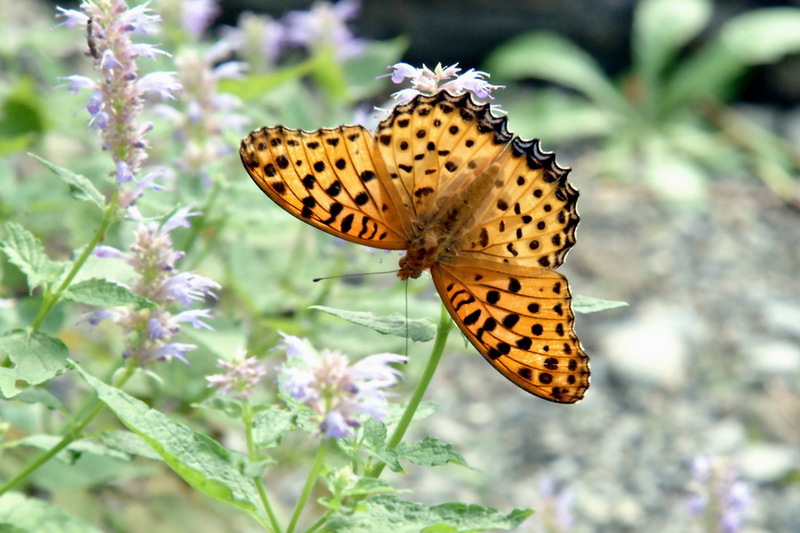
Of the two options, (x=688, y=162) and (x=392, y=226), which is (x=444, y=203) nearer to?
(x=392, y=226)

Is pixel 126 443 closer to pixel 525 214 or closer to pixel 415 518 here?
pixel 415 518

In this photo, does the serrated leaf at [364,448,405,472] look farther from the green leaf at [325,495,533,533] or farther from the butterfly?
the butterfly

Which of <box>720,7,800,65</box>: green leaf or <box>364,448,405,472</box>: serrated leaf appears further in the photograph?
<box>720,7,800,65</box>: green leaf

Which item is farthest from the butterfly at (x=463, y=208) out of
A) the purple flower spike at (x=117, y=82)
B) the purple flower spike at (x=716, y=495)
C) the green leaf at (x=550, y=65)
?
the green leaf at (x=550, y=65)

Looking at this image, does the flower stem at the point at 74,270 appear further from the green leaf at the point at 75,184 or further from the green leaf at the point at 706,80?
the green leaf at the point at 706,80

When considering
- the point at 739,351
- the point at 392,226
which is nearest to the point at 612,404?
the point at 739,351

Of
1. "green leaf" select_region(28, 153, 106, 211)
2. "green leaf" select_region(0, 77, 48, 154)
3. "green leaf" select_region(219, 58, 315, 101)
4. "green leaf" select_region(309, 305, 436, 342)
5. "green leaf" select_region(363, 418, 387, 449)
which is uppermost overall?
→ "green leaf" select_region(219, 58, 315, 101)

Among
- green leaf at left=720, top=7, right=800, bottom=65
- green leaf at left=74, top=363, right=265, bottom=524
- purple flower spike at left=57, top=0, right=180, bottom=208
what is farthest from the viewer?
green leaf at left=720, top=7, right=800, bottom=65

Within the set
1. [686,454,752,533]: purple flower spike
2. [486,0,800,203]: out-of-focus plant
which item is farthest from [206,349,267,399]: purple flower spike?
[486,0,800,203]: out-of-focus plant
